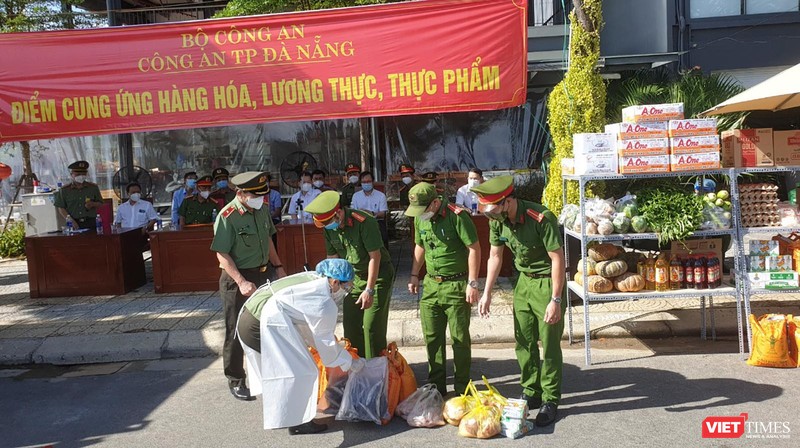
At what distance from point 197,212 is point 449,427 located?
7328mm

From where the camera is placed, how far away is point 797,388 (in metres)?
5.55

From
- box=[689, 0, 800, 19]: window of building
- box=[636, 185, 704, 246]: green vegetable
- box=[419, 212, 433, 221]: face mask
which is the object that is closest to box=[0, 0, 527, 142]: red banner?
box=[636, 185, 704, 246]: green vegetable

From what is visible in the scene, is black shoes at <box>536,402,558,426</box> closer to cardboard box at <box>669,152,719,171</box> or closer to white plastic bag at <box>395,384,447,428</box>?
white plastic bag at <box>395,384,447,428</box>

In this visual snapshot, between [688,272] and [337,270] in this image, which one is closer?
[337,270]

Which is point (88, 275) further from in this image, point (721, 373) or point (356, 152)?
point (721, 373)

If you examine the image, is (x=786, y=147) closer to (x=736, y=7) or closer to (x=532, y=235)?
(x=532, y=235)

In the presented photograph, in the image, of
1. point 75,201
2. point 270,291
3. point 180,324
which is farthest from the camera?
point 75,201

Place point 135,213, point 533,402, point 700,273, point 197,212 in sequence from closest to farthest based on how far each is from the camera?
point 533,402, point 700,273, point 197,212, point 135,213

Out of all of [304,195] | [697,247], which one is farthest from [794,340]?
[304,195]

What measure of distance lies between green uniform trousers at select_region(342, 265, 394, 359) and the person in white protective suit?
34.0 inches

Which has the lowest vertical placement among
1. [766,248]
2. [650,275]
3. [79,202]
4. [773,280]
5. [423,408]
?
[423,408]

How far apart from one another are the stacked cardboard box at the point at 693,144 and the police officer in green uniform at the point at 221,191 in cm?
754

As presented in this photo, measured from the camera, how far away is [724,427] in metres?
4.79

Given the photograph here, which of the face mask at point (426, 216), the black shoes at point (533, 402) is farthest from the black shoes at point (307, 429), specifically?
the face mask at point (426, 216)
